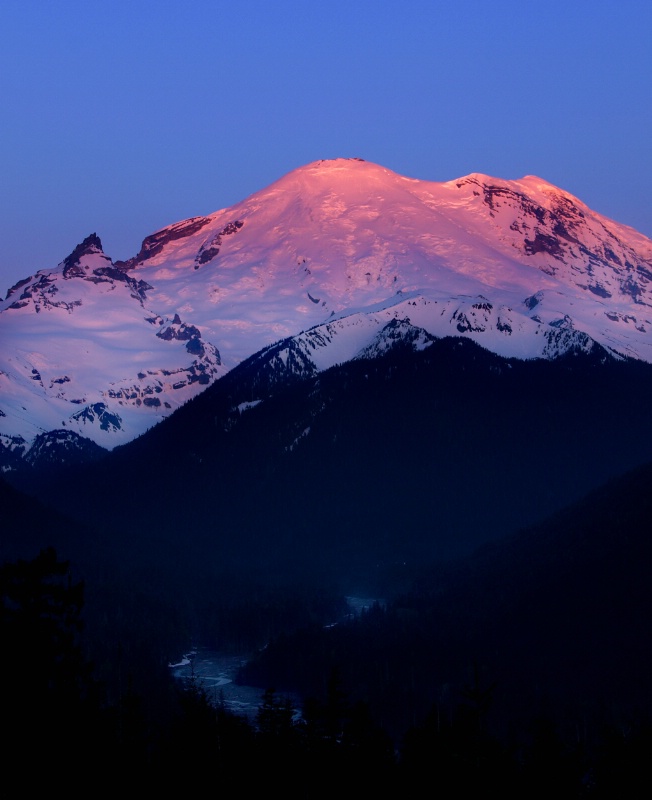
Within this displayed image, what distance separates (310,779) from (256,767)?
3.66 meters

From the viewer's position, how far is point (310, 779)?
305 feet

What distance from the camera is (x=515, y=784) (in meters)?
93.4

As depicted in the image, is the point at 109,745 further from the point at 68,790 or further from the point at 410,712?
the point at 410,712

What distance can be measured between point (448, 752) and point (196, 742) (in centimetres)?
1482

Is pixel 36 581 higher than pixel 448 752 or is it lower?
higher

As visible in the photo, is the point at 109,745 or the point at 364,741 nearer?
the point at 109,745

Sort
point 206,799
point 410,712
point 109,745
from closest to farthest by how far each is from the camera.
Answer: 1. point 109,745
2. point 206,799
3. point 410,712

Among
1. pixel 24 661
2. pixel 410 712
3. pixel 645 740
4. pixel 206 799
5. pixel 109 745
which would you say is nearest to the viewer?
pixel 24 661

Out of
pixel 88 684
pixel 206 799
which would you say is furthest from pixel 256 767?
pixel 88 684

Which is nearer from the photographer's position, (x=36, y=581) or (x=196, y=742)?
(x=36, y=581)

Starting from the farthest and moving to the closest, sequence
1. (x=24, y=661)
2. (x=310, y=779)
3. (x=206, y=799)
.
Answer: (x=310, y=779), (x=206, y=799), (x=24, y=661)

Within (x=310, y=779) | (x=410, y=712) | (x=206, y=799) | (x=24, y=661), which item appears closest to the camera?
(x=24, y=661)

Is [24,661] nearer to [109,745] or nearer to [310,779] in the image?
[109,745]

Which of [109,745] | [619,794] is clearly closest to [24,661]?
[109,745]
